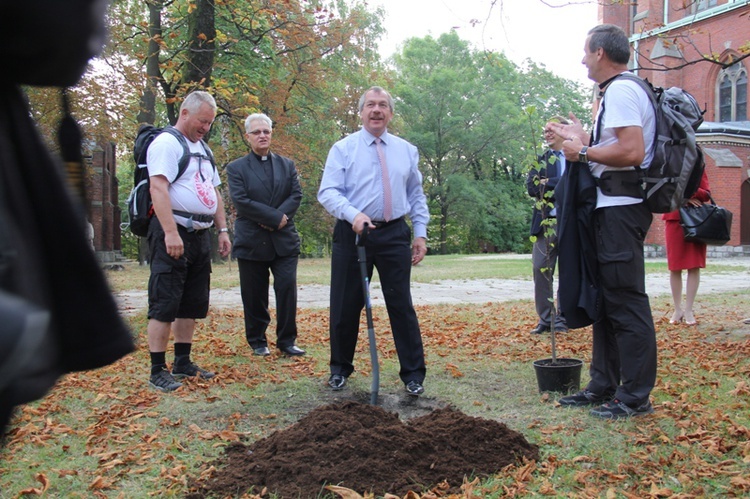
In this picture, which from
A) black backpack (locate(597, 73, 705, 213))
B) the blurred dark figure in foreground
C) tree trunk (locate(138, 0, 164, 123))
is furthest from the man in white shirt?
tree trunk (locate(138, 0, 164, 123))

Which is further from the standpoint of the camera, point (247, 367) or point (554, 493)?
point (247, 367)

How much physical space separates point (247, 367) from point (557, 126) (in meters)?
3.54

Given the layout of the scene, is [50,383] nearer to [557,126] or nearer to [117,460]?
[117,460]

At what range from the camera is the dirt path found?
11734 millimetres

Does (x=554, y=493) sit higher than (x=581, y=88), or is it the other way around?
(x=581, y=88)

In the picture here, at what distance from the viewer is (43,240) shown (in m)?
1.05

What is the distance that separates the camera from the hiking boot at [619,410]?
4.10 metres

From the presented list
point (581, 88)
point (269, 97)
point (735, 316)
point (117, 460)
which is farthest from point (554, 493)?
point (581, 88)

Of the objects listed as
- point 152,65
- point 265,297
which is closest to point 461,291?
point 265,297

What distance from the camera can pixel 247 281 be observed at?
6.74m

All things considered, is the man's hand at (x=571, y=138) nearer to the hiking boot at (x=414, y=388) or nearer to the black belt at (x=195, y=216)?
the hiking boot at (x=414, y=388)

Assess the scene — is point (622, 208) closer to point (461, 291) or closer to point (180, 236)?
point (180, 236)

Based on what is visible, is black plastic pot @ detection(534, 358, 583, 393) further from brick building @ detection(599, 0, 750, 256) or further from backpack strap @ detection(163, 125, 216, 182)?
brick building @ detection(599, 0, 750, 256)

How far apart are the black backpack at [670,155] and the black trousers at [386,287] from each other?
1.82 m
